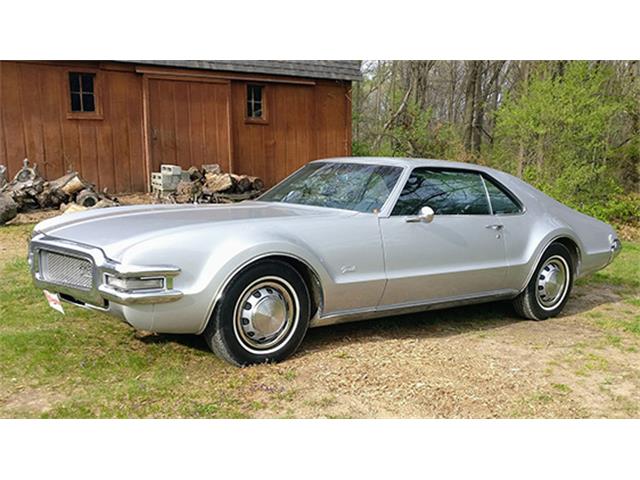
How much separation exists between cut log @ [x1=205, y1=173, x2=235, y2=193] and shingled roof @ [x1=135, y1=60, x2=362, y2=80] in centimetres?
259

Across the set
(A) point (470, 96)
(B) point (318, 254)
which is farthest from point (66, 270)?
(A) point (470, 96)

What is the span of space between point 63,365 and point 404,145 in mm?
15358

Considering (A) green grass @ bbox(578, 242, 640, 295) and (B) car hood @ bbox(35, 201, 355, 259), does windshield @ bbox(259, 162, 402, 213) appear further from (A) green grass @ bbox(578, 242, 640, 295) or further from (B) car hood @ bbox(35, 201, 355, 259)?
(A) green grass @ bbox(578, 242, 640, 295)

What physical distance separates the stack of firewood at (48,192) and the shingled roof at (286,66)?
314 cm

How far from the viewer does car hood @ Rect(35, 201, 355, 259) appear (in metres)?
4.11

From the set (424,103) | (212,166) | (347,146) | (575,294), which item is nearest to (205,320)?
(575,294)

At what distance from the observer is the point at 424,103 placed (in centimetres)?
2262

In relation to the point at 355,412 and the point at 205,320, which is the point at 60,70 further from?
the point at 355,412

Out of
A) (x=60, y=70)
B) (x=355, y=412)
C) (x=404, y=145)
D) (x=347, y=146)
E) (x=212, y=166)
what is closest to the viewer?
(x=355, y=412)

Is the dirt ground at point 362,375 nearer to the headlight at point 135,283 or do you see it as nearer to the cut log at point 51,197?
the headlight at point 135,283

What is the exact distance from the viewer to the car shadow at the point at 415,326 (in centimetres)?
482

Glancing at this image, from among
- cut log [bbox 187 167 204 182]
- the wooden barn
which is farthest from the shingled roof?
cut log [bbox 187 167 204 182]

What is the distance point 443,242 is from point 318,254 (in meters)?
1.26

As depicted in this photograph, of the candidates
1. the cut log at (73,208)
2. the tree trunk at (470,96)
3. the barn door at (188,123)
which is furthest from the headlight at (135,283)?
the tree trunk at (470,96)
